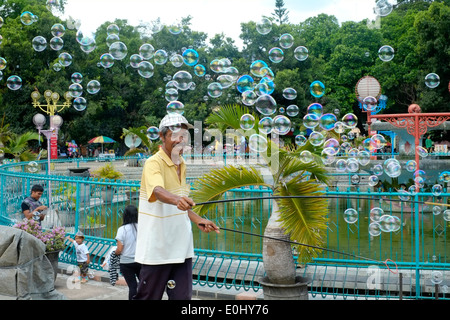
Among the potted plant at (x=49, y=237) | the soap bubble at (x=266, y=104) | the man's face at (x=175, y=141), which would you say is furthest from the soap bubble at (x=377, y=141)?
the man's face at (x=175, y=141)

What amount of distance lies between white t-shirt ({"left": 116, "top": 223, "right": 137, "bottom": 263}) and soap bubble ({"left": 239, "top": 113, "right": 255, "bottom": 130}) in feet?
6.01

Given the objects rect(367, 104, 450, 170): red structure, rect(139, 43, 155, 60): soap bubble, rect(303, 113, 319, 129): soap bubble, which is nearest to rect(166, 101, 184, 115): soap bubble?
rect(139, 43, 155, 60): soap bubble

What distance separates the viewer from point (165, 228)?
145 inches

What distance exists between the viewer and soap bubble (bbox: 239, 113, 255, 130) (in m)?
6.06

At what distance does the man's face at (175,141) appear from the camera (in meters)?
→ 3.76

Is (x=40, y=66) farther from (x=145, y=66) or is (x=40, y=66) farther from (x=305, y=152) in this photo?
(x=305, y=152)

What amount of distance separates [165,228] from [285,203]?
1.88 metres

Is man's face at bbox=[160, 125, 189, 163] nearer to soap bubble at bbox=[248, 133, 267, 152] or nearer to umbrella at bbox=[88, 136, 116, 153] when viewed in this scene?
soap bubble at bbox=[248, 133, 267, 152]

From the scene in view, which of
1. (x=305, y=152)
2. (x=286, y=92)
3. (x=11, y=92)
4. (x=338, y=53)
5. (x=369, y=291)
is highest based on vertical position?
(x=338, y=53)

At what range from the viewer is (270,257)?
520 centimetres

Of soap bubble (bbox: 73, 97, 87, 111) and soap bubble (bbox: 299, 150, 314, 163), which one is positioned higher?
soap bubble (bbox: 73, 97, 87, 111)

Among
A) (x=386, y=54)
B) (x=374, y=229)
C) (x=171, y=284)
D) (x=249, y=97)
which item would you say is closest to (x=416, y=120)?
(x=386, y=54)
